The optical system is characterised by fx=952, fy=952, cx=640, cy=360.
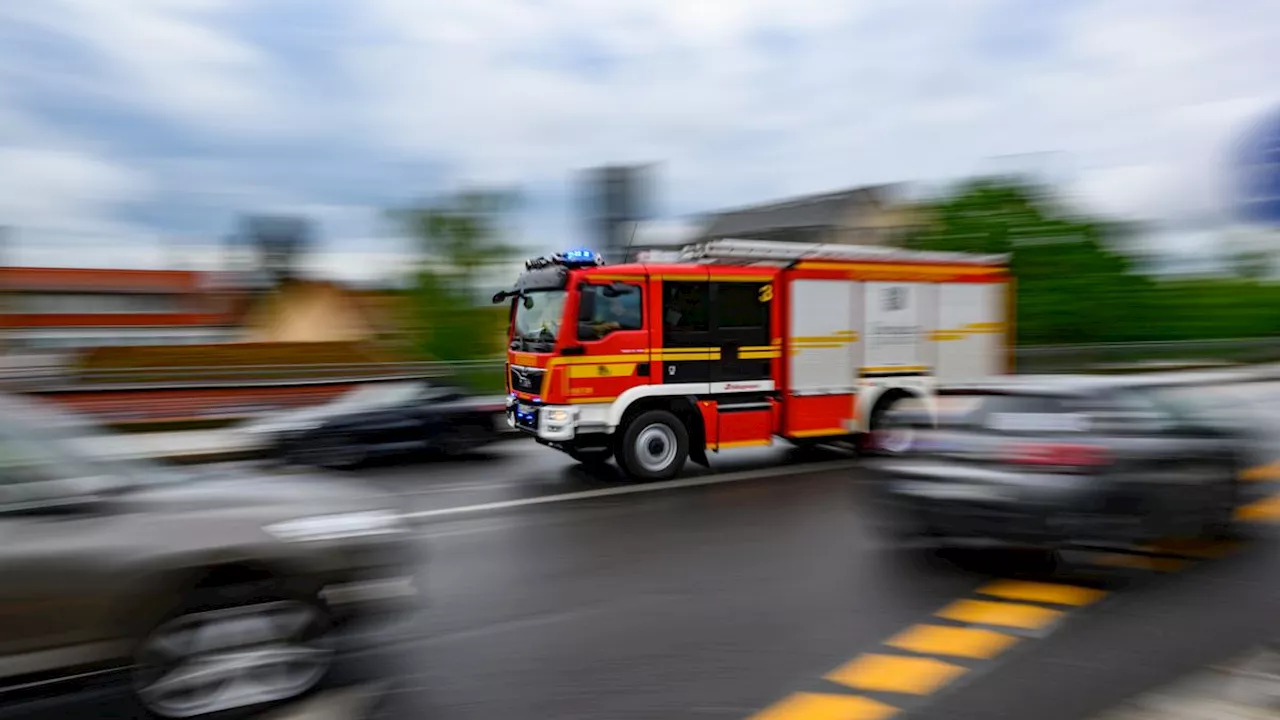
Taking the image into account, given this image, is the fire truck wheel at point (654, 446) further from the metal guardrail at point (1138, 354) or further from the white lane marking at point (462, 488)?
the metal guardrail at point (1138, 354)

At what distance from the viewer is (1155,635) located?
16.7ft

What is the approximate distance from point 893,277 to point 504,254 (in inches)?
815

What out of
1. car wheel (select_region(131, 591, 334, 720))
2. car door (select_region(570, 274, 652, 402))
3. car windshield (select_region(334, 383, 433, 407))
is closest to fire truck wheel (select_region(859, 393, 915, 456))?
car door (select_region(570, 274, 652, 402))

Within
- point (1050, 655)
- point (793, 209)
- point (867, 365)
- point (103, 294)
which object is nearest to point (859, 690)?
point (1050, 655)

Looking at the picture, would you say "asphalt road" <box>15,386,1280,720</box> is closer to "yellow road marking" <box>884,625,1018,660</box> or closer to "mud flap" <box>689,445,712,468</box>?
"yellow road marking" <box>884,625,1018,660</box>

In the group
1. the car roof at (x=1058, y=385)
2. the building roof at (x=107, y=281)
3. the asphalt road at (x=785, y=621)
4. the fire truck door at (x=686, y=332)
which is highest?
the building roof at (x=107, y=281)

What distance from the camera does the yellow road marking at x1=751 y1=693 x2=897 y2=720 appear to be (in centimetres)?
411

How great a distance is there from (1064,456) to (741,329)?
556 cm

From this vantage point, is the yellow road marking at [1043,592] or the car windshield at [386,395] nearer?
the yellow road marking at [1043,592]

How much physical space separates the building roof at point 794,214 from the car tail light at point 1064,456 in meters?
43.4

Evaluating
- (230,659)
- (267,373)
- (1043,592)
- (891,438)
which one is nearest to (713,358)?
(891,438)

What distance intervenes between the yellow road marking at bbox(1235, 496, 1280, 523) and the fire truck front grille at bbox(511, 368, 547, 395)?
6.63 meters

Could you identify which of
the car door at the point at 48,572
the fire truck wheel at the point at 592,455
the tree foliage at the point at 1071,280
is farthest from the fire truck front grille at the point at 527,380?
the tree foliage at the point at 1071,280

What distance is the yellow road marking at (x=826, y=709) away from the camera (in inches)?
162
